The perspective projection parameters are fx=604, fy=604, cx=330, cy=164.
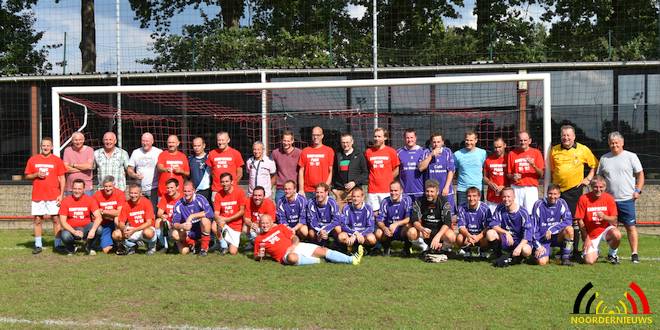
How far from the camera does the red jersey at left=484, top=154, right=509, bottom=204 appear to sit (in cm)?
750

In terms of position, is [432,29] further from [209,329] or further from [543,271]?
[209,329]

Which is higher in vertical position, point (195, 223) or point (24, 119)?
point (24, 119)

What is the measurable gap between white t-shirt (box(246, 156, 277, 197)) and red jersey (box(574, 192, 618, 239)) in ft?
12.5

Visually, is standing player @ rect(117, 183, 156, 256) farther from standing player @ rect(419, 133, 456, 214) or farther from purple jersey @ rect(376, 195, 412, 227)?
standing player @ rect(419, 133, 456, 214)

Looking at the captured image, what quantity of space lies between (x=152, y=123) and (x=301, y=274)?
6.52 m

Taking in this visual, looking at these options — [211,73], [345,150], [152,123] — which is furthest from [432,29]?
[345,150]

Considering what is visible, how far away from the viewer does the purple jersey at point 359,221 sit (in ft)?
24.1

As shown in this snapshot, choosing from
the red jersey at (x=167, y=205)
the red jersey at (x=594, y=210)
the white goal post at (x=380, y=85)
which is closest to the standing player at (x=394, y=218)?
the white goal post at (x=380, y=85)

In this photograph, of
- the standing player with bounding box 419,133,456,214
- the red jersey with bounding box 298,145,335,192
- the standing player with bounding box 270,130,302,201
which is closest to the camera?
the standing player with bounding box 419,133,456,214

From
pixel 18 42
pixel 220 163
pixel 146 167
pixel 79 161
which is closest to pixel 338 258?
pixel 220 163

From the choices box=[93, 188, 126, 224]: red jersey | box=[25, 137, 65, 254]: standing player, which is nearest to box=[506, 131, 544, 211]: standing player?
box=[93, 188, 126, 224]: red jersey

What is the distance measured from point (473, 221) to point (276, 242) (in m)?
2.32

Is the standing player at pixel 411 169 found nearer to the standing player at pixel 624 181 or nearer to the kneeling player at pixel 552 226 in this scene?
the kneeling player at pixel 552 226

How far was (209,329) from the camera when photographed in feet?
14.1
